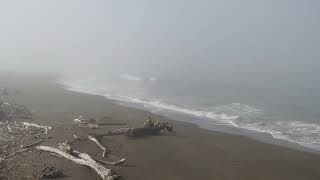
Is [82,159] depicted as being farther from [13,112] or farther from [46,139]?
[13,112]

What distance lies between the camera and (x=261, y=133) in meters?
25.8

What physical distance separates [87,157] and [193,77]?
148 feet

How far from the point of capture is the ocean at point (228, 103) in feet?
90.7

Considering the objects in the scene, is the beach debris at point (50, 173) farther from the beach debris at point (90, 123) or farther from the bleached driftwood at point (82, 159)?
the beach debris at point (90, 123)

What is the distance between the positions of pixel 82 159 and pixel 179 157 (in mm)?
4578

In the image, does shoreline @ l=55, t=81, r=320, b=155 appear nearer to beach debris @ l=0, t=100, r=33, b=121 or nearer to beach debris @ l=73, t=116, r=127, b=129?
beach debris @ l=73, t=116, r=127, b=129

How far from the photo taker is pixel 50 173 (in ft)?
51.5

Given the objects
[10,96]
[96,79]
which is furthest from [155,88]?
[10,96]

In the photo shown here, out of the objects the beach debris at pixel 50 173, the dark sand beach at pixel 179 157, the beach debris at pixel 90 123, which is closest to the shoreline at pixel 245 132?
the dark sand beach at pixel 179 157

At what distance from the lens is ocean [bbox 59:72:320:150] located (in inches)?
1088

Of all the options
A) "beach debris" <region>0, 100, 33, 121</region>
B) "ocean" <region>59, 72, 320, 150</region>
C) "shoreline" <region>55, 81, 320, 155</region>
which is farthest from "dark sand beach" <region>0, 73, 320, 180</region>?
"ocean" <region>59, 72, 320, 150</region>

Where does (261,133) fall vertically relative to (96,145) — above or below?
above

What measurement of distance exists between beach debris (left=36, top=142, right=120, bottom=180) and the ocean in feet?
36.4

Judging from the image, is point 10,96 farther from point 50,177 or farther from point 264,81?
point 264,81
